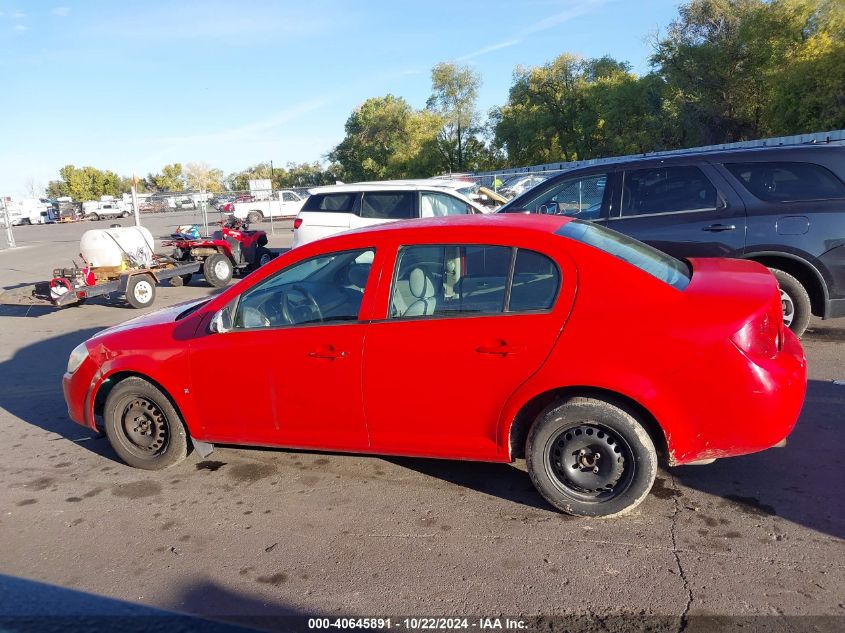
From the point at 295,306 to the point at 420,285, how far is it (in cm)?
88

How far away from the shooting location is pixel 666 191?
6.48 metres

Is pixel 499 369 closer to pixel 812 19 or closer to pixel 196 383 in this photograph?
pixel 196 383

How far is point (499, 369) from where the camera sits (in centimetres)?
356

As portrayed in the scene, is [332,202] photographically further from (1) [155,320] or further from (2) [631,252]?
(2) [631,252]

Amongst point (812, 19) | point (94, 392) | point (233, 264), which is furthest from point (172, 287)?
point (812, 19)

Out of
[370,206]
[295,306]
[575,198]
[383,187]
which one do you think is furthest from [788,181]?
[370,206]

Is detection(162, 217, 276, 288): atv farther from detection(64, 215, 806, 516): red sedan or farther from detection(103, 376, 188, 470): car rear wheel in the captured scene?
detection(64, 215, 806, 516): red sedan

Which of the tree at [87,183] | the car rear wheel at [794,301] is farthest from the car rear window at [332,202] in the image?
the tree at [87,183]

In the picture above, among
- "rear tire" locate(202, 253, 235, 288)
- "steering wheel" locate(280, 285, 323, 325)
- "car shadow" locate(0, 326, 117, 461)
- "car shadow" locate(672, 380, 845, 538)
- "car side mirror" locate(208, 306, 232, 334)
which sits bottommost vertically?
"car shadow" locate(0, 326, 117, 461)

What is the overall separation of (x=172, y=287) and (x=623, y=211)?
10.4 metres

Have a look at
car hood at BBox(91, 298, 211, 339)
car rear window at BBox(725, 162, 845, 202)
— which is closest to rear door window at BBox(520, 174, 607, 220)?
car rear window at BBox(725, 162, 845, 202)

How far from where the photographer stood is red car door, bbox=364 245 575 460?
355 centimetres

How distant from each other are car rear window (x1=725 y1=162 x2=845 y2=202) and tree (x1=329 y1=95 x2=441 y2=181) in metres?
54.5

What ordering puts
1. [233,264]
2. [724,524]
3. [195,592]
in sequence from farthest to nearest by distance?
[233,264] < [724,524] < [195,592]
